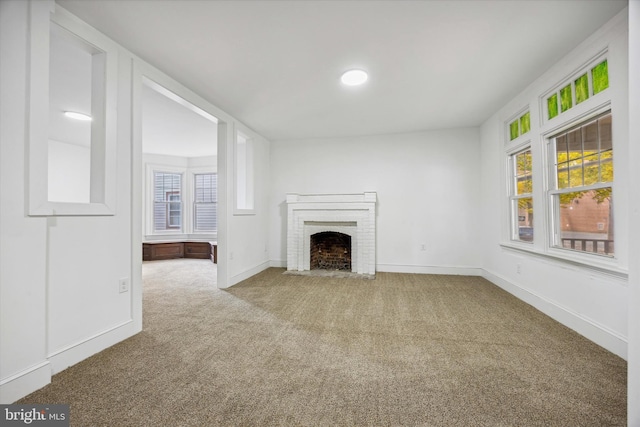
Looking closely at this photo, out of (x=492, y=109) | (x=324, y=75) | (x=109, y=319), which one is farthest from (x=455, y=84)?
(x=109, y=319)

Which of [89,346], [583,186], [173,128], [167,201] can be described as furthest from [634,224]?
[167,201]

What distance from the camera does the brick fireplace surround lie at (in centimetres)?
480

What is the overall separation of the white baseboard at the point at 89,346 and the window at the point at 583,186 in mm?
4184

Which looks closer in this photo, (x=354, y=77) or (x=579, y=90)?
(x=579, y=90)

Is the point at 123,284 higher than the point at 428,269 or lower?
higher

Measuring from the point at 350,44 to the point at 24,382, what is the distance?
3.29 meters

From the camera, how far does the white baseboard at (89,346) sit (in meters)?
1.84

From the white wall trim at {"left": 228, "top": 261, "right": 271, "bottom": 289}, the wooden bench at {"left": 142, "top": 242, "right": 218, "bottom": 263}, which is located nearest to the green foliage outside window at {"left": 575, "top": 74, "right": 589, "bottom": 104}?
the white wall trim at {"left": 228, "top": 261, "right": 271, "bottom": 289}

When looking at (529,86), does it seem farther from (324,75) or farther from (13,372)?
(13,372)

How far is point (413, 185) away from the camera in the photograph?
4918 mm

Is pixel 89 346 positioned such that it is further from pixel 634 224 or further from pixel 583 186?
pixel 583 186

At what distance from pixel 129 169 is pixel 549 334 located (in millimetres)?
4034

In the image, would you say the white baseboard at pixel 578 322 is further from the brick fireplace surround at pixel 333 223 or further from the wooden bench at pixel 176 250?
the wooden bench at pixel 176 250

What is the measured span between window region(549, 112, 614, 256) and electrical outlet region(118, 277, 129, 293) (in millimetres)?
4143
